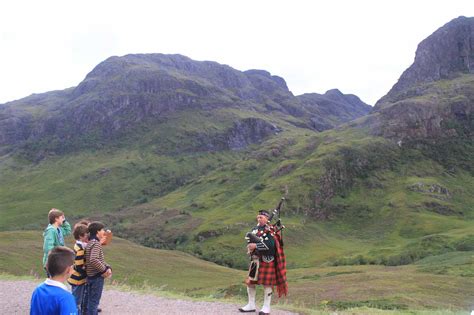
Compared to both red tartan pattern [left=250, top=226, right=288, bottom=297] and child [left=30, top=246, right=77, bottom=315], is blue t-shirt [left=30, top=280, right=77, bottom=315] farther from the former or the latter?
red tartan pattern [left=250, top=226, right=288, bottom=297]

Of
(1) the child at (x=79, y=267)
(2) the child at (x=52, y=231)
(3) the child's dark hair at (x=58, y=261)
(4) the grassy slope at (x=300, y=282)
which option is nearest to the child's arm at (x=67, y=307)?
(3) the child's dark hair at (x=58, y=261)

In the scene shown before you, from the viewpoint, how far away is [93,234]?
14.0 meters

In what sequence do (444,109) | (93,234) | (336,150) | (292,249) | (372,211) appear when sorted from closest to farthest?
(93,234), (292,249), (372,211), (336,150), (444,109)

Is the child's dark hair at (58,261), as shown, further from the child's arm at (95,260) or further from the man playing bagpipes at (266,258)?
the man playing bagpipes at (266,258)

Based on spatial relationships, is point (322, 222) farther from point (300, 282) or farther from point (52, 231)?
point (52, 231)

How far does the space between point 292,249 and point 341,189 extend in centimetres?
5689

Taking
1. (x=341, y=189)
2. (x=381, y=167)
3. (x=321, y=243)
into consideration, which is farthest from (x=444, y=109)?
(x=321, y=243)

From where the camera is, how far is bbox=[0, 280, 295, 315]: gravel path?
17.3 meters

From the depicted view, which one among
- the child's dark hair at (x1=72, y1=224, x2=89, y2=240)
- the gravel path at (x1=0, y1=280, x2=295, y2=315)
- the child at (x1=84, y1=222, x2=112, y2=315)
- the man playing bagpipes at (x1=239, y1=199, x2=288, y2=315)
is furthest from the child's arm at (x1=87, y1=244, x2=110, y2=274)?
the man playing bagpipes at (x1=239, y1=199, x2=288, y2=315)

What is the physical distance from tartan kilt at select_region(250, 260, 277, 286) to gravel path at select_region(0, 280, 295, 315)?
1.72 metres

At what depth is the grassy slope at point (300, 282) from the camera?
109 feet

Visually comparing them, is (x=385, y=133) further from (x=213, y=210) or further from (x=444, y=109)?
(x=213, y=210)

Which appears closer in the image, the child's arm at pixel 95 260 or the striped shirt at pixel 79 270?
the child's arm at pixel 95 260

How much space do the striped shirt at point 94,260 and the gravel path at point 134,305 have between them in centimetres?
371
